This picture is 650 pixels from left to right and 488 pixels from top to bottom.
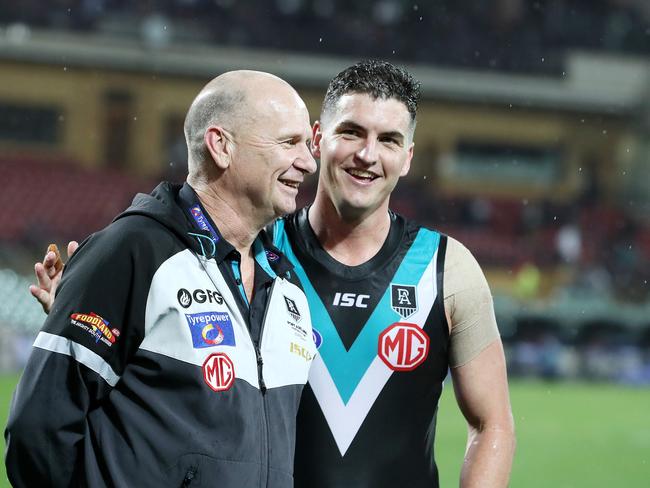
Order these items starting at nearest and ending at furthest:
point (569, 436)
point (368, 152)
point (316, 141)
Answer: point (368, 152) < point (316, 141) < point (569, 436)

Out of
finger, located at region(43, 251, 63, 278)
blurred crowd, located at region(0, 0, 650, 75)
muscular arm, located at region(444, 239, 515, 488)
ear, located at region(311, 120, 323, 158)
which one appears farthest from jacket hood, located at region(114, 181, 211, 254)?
blurred crowd, located at region(0, 0, 650, 75)

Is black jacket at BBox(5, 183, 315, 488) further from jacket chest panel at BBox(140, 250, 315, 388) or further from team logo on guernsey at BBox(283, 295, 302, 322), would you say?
team logo on guernsey at BBox(283, 295, 302, 322)

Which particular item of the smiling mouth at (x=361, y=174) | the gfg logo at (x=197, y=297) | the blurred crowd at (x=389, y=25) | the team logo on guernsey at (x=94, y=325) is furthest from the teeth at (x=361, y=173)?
the blurred crowd at (x=389, y=25)

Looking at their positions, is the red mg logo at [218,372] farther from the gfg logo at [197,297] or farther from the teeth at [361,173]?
the teeth at [361,173]

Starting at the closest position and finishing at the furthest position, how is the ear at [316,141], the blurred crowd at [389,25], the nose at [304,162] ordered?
the nose at [304,162] < the ear at [316,141] < the blurred crowd at [389,25]

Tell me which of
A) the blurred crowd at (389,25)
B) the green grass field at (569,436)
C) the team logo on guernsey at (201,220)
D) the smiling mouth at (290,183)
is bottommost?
the green grass field at (569,436)

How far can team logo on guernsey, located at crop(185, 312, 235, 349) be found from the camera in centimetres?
219

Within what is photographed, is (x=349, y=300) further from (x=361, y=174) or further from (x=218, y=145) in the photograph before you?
(x=218, y=145)

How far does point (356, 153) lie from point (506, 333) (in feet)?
49.5

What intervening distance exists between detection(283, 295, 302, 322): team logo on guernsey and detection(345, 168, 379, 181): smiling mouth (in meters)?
0.45

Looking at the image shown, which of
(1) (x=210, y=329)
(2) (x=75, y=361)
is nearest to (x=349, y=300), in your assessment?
(1) (x=210, y=329)

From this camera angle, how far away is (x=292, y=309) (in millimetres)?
2518

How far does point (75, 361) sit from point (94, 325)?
0.08 meters

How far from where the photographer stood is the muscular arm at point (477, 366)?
280 cm
